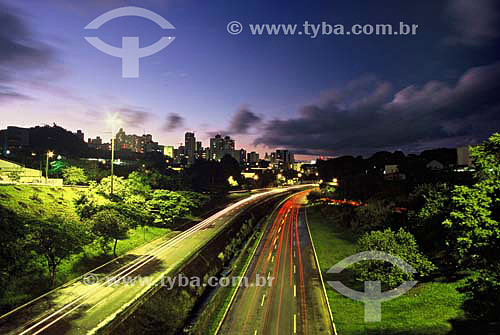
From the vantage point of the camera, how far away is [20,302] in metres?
22.9

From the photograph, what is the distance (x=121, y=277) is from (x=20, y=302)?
8228 mm

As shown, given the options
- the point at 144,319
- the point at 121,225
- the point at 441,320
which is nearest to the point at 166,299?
the point at 144,319

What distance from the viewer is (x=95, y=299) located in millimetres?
24312

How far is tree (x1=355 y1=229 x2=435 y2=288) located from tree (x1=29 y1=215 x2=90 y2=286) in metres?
27.8

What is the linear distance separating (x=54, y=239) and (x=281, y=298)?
71.5ft

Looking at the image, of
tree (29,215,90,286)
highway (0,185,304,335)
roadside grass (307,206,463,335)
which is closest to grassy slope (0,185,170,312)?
highway (0,185,304,335)

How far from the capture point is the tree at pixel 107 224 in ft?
104

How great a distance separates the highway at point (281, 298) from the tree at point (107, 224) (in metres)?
15.7

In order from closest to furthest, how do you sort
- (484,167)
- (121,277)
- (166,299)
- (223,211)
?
(484,167), (166,299), (121,277), (223,211)

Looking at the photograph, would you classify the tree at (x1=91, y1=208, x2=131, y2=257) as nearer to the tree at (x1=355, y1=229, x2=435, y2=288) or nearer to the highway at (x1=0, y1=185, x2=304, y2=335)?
the highway at (x1=0, y1=185, x2=304, y2=335)

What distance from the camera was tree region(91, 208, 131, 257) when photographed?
31.8 metres

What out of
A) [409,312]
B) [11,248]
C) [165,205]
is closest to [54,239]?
[11,248]

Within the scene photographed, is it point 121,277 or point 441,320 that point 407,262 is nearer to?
point 441,320

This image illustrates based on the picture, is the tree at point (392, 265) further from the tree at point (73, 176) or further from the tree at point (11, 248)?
the tree at point (73, 176)
